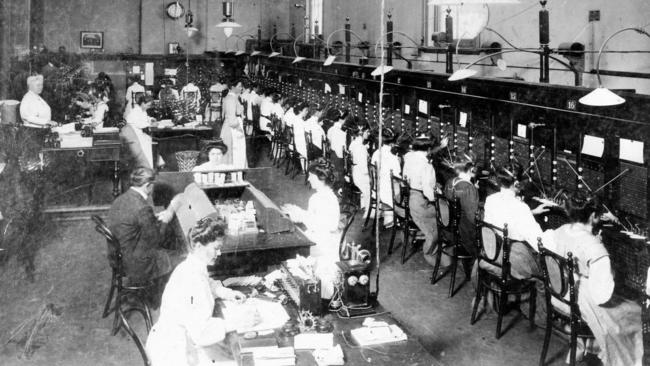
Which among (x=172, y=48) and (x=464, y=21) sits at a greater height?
(x=172, y=48)

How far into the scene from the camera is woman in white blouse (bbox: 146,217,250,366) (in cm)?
301

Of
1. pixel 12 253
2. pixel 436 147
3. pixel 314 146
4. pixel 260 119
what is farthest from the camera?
pixel 260 119

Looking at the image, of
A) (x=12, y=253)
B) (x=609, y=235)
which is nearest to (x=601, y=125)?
(x=609, y=235)

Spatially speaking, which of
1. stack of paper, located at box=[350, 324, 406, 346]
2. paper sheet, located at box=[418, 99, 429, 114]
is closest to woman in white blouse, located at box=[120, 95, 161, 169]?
paper sheet, located at box=[418, 99, 429, 114]

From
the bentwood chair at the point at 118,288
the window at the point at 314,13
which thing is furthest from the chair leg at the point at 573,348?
the window at the point at 314,13

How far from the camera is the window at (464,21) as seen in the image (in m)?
7.66

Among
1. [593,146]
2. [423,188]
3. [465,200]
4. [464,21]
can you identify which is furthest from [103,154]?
[593,146]

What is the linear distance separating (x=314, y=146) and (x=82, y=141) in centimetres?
340

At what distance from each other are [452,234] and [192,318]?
320 centimetres

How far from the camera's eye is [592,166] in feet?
17.3

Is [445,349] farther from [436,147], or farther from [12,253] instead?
[12,253]

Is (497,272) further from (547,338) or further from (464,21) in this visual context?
(464,21)

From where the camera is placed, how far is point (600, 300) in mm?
3838

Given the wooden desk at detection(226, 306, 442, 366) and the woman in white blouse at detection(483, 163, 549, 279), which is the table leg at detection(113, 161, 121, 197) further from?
the wooden desk at detection(226, 306, 442, 366)
